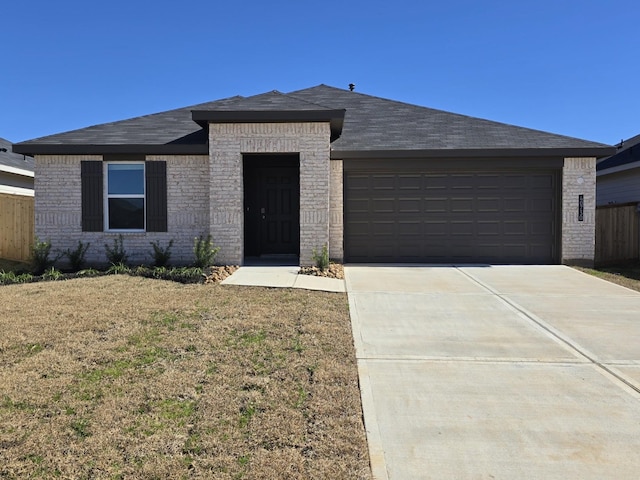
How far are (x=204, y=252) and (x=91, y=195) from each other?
331cm

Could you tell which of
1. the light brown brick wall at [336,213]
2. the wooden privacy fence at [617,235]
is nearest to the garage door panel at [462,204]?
the light brown brick wall at [336,213]

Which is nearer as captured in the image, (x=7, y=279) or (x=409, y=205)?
(x=7, y=279)

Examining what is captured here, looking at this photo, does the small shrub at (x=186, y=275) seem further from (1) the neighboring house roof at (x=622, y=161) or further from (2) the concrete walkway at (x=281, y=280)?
(1) the neighboring house roof at (x=622, y=161)

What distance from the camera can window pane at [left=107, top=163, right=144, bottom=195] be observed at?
1043 cm

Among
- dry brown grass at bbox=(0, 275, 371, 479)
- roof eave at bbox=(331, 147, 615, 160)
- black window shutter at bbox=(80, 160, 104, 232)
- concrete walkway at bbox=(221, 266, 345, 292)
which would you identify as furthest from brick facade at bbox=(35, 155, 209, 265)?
dry brown grass at bbox=(0, 275, 371, 479)

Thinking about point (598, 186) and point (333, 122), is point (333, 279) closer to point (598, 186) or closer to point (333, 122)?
point (333, 122)

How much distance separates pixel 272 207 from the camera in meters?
11.6

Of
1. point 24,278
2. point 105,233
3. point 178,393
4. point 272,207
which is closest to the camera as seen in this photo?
point 178,393

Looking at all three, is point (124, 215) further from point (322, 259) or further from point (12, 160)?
point (12, 160)

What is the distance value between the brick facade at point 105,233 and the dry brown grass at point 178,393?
13.4 feet

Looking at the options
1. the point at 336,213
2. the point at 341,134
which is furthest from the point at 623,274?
the point at 341,134

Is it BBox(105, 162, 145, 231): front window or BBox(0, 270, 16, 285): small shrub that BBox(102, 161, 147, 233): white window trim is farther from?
BBox(0, 270, 16, 285): small shrub

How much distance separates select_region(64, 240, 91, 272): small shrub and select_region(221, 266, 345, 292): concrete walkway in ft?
12.7

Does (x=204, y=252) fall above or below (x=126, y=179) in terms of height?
below
